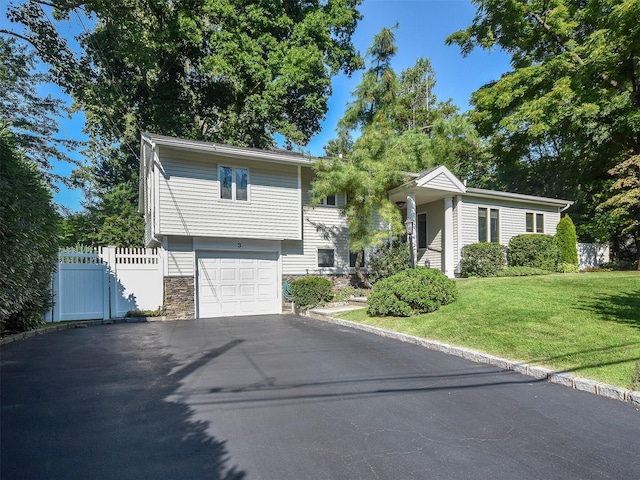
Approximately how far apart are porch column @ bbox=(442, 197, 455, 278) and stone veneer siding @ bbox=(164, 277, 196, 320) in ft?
34.1

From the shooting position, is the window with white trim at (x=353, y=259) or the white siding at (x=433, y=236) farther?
the white siding at (x=433, y=236)

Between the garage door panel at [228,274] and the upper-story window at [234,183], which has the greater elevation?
the upper-story window at [234,183]

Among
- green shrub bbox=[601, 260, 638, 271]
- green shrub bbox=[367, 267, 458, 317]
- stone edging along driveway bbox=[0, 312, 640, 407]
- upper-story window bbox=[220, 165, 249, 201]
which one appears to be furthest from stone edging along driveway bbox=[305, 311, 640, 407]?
green shrub bbox=[601, 260, 638, 271]

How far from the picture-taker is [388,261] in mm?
13797

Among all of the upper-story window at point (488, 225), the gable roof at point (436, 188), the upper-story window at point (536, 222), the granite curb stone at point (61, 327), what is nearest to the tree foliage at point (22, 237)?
the granite curb stone at point (61, 327)

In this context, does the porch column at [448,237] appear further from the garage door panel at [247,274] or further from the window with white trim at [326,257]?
the garage door panel at [247,274]

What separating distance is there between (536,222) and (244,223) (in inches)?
581

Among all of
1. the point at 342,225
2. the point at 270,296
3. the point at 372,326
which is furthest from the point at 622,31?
the point at 270,296

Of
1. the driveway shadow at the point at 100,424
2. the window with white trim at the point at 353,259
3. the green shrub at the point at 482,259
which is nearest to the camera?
the driveway shadow at the point at 100,424

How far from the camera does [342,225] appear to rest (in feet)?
48.2

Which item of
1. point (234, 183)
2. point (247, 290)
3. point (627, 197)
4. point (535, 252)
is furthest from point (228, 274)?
point (627, 197)

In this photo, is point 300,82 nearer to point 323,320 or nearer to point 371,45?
point 371,45

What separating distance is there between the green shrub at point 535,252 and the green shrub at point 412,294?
27.8 ft

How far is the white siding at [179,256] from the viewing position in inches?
465
